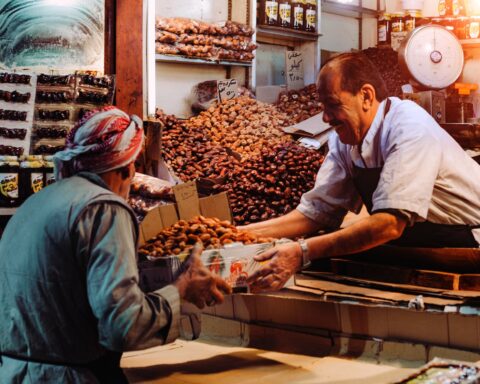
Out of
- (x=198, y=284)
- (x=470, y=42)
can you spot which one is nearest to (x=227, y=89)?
(x=470, y=42)

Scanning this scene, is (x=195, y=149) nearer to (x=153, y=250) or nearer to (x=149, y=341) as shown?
(x=153, y=250)

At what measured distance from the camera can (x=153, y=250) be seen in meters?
2.68

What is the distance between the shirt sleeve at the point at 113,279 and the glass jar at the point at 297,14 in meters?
6.97

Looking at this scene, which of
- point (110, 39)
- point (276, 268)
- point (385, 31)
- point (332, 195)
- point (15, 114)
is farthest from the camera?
point (385, 31)

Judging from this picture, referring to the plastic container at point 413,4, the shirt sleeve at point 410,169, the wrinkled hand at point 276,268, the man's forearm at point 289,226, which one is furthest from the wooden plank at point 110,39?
the plastic container at point 413,4

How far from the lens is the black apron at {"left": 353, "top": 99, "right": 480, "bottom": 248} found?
10.7ft

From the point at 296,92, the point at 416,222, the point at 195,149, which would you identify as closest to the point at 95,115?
the point at 416,222

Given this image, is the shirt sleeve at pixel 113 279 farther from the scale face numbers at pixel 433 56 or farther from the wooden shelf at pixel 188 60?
the scale face numbers at pixel 433 56

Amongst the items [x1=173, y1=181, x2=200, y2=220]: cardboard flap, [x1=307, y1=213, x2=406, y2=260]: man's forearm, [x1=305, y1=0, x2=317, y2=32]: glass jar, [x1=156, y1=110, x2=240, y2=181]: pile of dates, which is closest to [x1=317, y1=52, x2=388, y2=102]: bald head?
[x1=307, y1=213, x2=406, y2=260]: man's forearm

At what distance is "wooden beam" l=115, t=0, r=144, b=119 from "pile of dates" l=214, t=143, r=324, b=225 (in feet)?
3.41

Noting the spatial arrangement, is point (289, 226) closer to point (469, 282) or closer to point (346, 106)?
point (346, 106)

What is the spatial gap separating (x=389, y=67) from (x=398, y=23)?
0.97 m

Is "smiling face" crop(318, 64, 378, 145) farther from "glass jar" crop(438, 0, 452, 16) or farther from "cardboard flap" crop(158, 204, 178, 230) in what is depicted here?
"glass jar" crop(438, 0, 452, 16)

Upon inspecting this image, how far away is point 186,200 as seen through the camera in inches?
121
